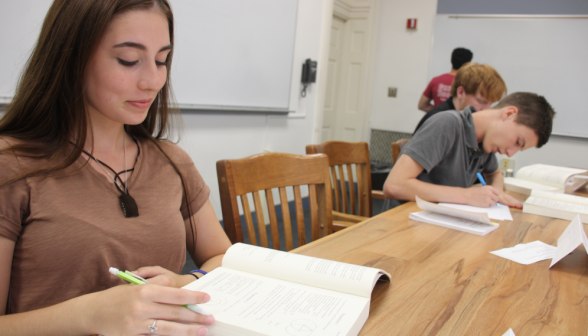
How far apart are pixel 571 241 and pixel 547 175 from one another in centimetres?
Result: 129

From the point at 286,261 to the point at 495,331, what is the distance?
34cm

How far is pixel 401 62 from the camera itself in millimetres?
4754

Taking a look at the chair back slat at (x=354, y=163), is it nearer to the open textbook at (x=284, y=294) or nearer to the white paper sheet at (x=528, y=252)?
the white paper sheet at (x=528, y=252)

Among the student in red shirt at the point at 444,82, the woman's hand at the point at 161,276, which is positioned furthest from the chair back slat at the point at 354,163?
the student in red shirt at the point at 444,82

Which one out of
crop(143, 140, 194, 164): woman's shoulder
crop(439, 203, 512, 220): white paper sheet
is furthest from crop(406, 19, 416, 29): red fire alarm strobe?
crop(143, 140, 194, 164): woman's shoulder

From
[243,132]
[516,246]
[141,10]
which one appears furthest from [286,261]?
[243,132]

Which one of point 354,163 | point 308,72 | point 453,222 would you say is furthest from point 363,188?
point 308,72

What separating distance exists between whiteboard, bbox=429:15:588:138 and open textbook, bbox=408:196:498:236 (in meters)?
3.37

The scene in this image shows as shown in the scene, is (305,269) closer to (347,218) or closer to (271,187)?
(271,187)

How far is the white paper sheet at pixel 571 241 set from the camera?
3.16 feet

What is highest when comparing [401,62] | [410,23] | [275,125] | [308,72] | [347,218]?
[410,23]

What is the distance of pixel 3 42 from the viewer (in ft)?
5.22

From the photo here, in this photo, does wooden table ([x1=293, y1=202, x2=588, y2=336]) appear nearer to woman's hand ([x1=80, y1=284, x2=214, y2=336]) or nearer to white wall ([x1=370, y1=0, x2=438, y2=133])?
woman's hand ([x1=80, y1=284, x2=214, y2=336])

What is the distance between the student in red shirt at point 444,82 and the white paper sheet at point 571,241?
99.3 inches
